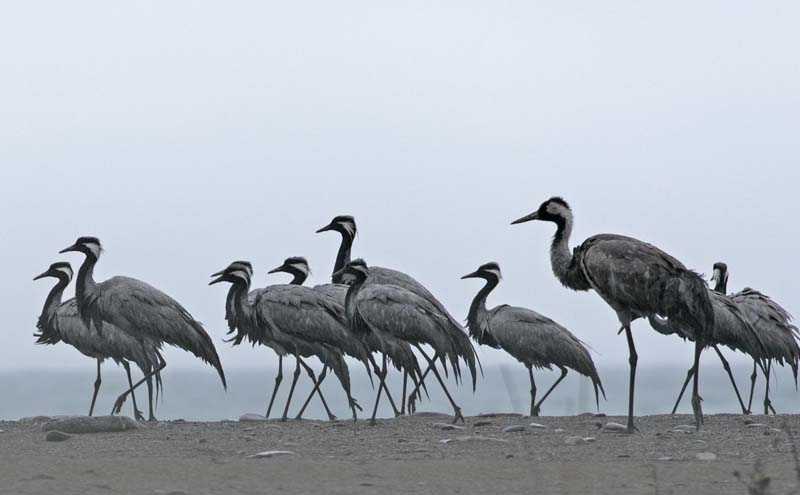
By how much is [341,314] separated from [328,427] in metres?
3.25

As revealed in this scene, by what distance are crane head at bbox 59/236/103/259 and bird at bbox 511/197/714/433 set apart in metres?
9.51

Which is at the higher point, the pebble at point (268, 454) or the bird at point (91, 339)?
the bird at point (91, 339)

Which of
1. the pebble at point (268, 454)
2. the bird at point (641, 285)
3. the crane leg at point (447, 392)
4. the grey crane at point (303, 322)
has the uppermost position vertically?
the grey crane at point (303, 322)

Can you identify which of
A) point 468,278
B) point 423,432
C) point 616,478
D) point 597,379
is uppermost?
point 468,278

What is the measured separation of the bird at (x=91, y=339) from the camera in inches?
808

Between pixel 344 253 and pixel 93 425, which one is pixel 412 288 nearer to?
pixel 344 253

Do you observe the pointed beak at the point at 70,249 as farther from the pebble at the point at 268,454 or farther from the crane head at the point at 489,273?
the pebble at the point at 268,454

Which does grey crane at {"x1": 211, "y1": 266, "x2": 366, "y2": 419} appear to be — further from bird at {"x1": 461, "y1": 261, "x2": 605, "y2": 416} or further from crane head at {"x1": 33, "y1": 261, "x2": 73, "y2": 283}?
crane head at {"x1": 33, "y1": 261, "x2": 73, "y2": 283}

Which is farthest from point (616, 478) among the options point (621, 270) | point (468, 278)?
point (468, 278)

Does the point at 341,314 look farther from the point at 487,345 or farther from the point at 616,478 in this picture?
the point at 616,478

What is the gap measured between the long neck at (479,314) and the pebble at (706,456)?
9805 mm

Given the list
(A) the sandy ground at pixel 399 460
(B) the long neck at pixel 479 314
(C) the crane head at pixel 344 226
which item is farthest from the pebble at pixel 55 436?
(C) the crane head at pixel 344 226

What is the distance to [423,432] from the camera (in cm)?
1421

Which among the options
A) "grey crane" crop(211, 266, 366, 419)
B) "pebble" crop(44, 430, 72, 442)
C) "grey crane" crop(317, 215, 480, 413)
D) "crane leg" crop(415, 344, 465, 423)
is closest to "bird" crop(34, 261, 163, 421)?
"grey crane" crop(211, 266, 366, 419)
